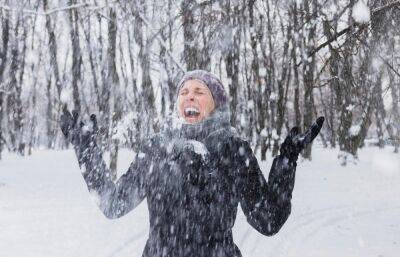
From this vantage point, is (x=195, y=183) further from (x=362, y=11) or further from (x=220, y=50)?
(x=220, y=50)

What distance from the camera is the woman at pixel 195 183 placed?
2.24m

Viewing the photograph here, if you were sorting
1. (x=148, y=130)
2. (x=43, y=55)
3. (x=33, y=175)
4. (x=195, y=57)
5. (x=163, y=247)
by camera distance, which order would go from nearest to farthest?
(x=163, y=247) < (x=195, y=57) < (x=148, y=130) < (x=33, y=175) < (x=43, y=55)

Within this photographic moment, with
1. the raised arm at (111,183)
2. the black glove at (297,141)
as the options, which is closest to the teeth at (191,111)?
the raised arm at (111,183)

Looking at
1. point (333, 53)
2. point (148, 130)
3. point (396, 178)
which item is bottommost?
point (396, 178)

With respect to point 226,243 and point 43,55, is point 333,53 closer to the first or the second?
point 226,243

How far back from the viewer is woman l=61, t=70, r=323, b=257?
2.24 metres

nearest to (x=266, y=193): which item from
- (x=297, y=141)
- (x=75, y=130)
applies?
(x=297, y=141)

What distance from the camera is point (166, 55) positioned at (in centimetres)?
1082

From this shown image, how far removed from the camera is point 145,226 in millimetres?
7988

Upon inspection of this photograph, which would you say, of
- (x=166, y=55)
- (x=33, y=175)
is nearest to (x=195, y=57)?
(x=166, y=55)

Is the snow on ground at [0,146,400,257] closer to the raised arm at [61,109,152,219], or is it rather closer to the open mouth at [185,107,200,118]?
the raised arm at [61,109,152,219]

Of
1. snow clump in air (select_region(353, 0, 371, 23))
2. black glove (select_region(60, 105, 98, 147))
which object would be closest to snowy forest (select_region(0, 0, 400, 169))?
snow clump in air (select_region(353, 0, 371, 23))

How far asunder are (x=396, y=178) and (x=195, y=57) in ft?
29.5

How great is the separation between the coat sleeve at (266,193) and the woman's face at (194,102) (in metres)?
0.28
